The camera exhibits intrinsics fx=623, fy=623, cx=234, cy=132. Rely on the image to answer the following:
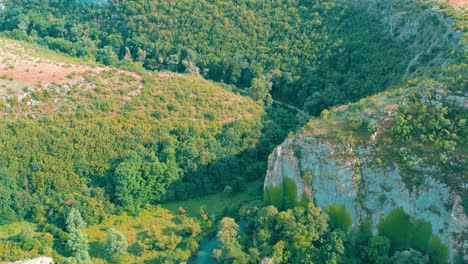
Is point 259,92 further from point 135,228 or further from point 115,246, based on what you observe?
point 115,246

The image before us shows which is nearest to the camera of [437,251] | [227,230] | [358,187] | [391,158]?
[437,251]

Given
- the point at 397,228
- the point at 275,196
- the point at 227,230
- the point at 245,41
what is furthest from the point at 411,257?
the point at 245,41

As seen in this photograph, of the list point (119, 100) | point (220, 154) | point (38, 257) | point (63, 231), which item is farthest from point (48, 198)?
point (220, 154)

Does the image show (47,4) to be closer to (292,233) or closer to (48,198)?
(48,198)

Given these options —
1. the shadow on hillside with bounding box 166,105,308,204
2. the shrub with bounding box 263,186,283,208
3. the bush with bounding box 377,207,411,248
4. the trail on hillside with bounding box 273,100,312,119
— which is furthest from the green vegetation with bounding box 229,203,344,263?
the trail on hillside with bounding box 273,100,312,119

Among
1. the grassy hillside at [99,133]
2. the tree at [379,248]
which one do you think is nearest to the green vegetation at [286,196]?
the tree at [379,248]

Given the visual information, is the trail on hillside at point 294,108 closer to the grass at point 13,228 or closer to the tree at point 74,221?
the tree at point 74,221

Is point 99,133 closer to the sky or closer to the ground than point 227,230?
closer to the sky

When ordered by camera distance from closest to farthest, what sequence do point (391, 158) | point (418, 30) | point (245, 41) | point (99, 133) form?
point (391, 158) → point (99, 133) → point (418, 30) → point (245, 41)
